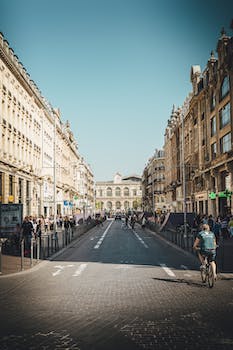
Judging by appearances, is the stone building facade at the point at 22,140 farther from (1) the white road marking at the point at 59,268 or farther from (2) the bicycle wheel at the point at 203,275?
(2) the bicycle wheel at the point at 203,275

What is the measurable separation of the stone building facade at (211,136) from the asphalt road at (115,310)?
21853mm

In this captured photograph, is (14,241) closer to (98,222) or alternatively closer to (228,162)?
(228,162)

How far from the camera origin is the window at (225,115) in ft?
124

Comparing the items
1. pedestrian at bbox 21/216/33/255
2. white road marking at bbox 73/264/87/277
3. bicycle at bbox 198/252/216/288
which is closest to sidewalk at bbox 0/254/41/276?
pedestrian at bbox 21/216/33/255

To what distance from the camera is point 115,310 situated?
8.30 m

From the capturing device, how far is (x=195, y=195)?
53.8m

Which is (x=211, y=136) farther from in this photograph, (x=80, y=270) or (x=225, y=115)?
(x=80, y=270)

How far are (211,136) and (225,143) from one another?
6098mm

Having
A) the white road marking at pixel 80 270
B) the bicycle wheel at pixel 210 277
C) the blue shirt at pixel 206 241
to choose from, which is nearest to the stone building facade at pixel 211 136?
the white road marking at pixel 80 270

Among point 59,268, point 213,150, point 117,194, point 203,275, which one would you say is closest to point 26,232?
point 59,268

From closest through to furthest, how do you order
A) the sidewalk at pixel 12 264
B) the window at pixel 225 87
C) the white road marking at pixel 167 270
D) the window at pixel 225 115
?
the white road marking at pixel 167 270
the sidewalk at pixel 12 264
the window at pixel 225 115
the window at pixel 225 87

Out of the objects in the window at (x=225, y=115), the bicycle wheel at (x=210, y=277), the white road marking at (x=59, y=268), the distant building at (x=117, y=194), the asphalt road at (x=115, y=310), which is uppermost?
the window at (x=225, y=115)

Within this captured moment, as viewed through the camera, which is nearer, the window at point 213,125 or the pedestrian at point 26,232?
the pedestrian at point 26,232

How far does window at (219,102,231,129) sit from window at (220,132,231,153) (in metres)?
1.29
